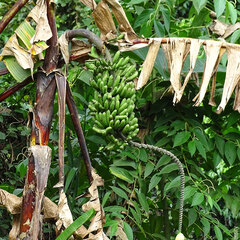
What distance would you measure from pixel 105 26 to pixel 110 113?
351mm

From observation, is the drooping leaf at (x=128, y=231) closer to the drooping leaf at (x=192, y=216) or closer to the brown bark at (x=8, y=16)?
the drooping leaf at (x=192, y=216)

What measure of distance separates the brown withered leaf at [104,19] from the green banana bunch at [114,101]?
16 cm

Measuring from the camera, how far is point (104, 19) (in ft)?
5.24

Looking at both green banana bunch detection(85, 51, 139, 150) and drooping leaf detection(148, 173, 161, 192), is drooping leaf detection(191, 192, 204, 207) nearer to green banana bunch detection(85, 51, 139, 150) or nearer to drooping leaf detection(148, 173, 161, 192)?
drooping leaf detection(148, 173, 161, 192)

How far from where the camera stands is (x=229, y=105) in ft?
6.38

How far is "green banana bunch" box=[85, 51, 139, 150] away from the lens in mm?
1406

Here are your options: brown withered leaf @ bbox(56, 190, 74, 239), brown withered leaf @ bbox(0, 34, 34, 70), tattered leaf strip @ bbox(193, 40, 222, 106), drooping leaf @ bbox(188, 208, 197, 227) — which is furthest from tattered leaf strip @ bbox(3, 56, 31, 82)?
drooping leaf @ bbox(188, 208, 197, 227)

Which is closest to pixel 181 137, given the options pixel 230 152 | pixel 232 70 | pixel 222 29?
pixel 230 152

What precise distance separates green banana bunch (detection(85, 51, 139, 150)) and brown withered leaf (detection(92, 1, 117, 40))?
16cm

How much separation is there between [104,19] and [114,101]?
0.35m

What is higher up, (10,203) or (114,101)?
(114,101)

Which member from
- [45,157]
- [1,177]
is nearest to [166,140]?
[45,157]

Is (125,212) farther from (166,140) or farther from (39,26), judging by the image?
(39,26)

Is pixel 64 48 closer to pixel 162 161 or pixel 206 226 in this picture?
pixel 162 161
